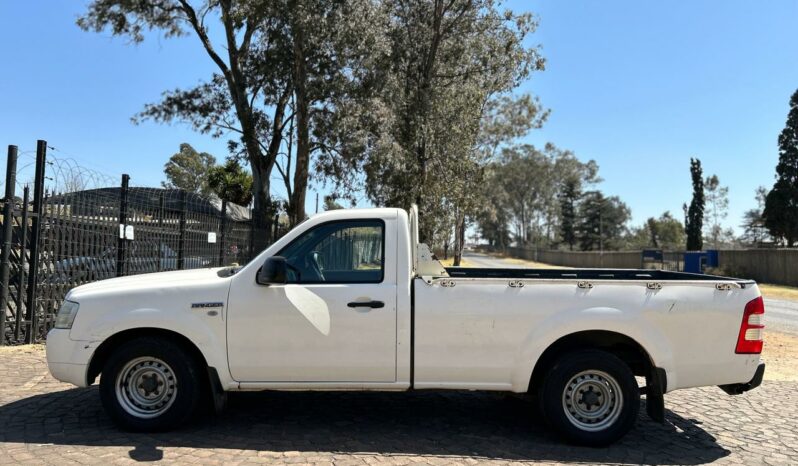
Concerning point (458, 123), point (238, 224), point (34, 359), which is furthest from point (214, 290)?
point (458, 123)

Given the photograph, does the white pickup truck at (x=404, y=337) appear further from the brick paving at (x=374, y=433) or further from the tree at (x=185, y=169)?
the tree at (x=185, y=169)

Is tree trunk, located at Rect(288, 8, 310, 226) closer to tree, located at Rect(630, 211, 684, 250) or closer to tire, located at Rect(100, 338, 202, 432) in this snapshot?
tire, located at Rect(100, 338, 202, 432)

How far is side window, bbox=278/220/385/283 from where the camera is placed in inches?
188

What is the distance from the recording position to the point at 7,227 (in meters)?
7.59

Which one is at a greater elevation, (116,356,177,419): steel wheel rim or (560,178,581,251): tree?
(560,178,581,251): tree

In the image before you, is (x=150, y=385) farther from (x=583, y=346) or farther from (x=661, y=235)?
(x=661, y=235)

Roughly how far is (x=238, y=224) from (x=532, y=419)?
10358mm

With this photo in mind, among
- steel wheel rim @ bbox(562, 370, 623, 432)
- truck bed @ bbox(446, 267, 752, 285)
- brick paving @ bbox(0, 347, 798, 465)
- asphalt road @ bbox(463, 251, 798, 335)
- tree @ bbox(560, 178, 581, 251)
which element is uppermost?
tree @ bbox(560, 178, 581, 251)

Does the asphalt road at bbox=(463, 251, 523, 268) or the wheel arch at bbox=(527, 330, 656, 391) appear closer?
the wheel arch at bbox=(527, 330, 656, 391)

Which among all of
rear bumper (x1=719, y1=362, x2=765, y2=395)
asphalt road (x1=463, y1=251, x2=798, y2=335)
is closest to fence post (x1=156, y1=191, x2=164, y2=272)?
asphalt road (x1=463, y1=251, x2=798, y2=335)

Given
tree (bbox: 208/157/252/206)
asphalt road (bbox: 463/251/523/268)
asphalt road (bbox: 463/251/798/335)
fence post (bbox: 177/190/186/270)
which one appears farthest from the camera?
asphalt road (bbox: 463/251/523/268)

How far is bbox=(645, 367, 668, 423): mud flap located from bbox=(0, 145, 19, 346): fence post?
7.82m

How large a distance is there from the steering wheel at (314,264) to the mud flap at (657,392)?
9.23 feet

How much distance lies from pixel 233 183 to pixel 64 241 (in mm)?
17162
